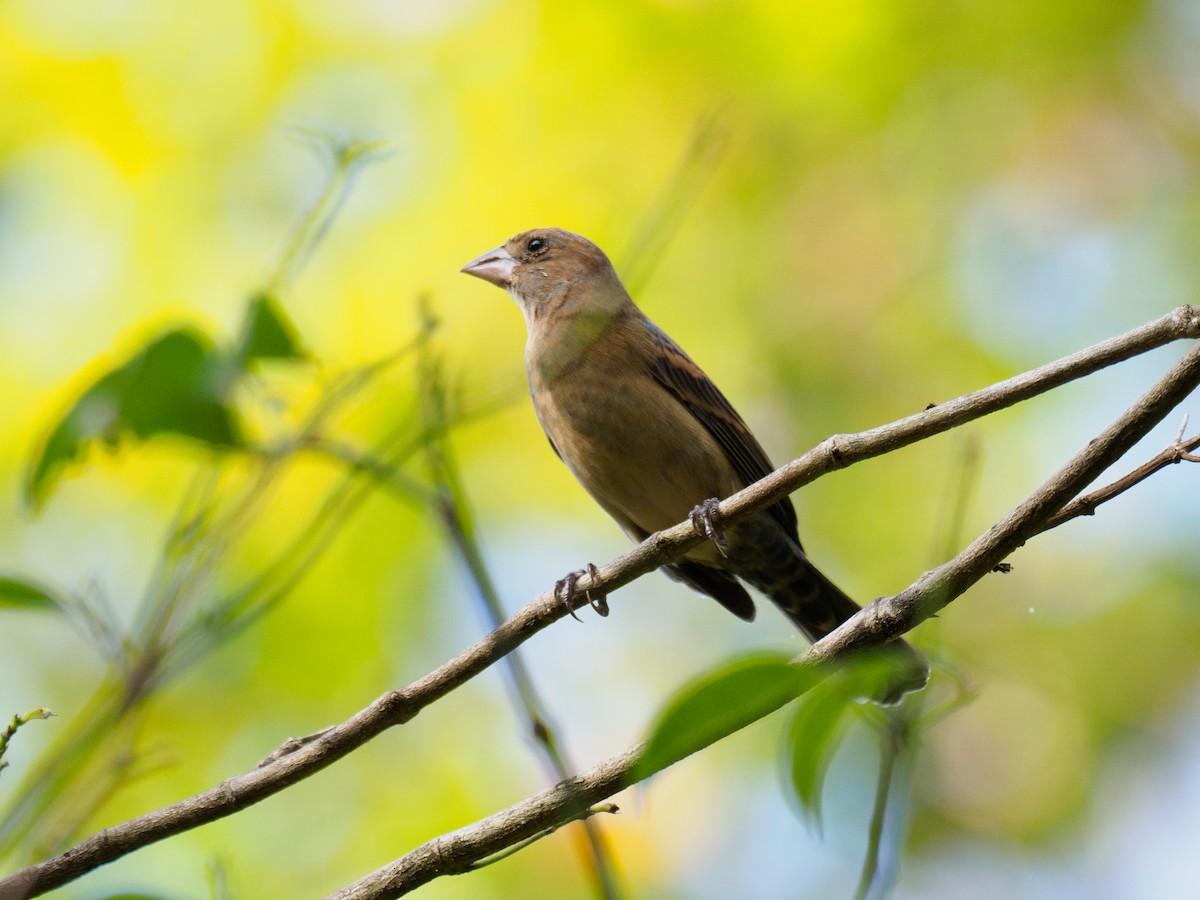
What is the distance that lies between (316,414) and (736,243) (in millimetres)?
8291

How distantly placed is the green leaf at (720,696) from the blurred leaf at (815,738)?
0.05m

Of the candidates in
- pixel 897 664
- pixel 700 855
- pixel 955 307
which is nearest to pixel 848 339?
pixel 955 307

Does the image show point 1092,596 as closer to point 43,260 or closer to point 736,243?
point 736,243

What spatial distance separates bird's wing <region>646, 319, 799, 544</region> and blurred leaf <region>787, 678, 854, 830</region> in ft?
13.4

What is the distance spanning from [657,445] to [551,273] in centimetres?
151

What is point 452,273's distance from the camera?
8.88 m

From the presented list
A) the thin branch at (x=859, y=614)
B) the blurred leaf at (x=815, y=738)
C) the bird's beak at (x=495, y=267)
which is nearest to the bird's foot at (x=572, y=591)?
the thin branch at (x=859, y=614)

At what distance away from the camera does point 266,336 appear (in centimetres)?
249

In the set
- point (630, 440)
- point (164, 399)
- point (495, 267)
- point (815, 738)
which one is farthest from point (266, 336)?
point (495, 267)

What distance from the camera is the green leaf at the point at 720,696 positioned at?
4.52ft

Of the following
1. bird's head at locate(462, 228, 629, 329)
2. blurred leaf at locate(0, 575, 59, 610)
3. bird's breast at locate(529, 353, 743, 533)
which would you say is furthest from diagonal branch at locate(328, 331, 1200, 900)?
bird's head at locate(462, 228, 629, 329)

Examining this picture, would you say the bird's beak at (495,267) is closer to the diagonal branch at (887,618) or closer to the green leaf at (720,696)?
the diagonal branch at (887,618)

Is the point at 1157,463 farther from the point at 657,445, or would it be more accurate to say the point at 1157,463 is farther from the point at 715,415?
the point at 715,415

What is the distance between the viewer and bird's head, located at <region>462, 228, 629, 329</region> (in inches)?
240
